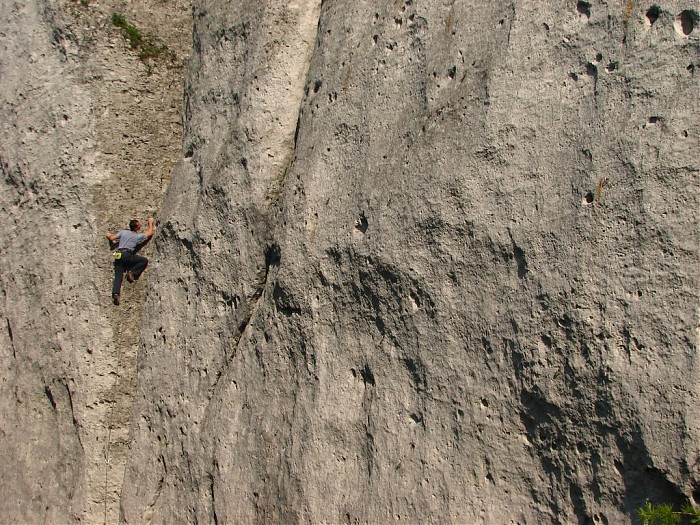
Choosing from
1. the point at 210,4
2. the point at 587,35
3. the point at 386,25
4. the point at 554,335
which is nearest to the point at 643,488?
the point at 554,335

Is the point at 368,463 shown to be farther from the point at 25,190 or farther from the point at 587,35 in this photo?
the point at 25,190

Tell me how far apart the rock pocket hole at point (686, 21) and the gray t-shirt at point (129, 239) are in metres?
3.73

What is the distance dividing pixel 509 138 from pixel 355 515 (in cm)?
217

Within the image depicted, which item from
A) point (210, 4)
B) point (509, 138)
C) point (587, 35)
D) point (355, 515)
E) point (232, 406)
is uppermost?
point (210, 4)

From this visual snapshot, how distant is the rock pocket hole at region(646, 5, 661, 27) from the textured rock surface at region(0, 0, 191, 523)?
11.6 ft

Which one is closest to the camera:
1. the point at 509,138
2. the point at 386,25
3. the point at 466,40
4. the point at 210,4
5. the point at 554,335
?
the point at 554,335

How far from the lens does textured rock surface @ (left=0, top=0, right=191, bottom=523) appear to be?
6090 mm

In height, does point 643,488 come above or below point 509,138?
below

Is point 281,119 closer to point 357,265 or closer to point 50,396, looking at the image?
point 357,265

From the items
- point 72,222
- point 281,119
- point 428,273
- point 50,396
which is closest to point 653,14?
point 428,273

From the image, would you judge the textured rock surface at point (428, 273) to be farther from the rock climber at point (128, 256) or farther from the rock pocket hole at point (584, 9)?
the rock climber at point (128, 256)

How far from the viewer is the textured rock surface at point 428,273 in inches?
160

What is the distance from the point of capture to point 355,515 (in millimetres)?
4820

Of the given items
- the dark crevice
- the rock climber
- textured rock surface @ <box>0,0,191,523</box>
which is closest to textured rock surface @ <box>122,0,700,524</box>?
the rock climber
